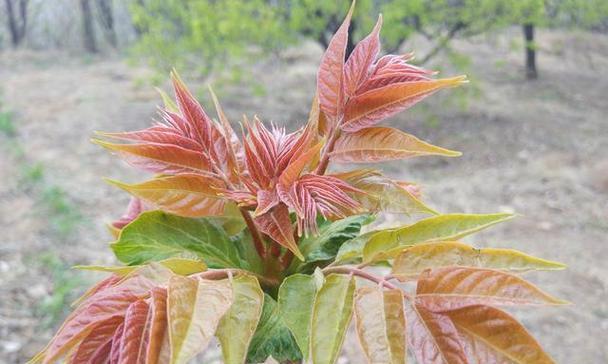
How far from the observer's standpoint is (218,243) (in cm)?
76

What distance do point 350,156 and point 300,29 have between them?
17.1ft

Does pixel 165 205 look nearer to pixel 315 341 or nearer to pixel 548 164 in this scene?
pixel 315 341

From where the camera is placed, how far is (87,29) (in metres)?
9.92

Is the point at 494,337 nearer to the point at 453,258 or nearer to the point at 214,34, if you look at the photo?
the point at 453,258

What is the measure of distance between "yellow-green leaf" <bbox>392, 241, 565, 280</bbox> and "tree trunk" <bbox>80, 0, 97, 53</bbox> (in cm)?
1008

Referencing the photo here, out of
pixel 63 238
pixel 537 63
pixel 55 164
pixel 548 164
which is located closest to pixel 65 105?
pixel 55 164

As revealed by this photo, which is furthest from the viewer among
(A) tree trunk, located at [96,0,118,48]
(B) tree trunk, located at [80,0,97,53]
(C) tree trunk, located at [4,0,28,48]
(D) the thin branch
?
(A) tree trunk, located at [96,0,118,48]

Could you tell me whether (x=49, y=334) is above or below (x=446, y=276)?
below

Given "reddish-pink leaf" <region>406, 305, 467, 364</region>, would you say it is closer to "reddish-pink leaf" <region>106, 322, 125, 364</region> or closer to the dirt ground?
"reddish-pink leaf" <region>106, 322, 125, 364</region>

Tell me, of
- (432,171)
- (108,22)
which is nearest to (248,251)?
(432,171)

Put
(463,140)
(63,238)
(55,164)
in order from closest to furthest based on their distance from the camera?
1. (63,238)
2. (55,164)
3. (463,140)

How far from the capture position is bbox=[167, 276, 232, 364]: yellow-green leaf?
49cm

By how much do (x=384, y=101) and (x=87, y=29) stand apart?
402 inches

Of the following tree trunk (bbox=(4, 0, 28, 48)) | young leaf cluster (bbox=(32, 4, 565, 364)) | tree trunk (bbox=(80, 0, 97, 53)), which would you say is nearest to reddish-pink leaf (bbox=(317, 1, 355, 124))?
young leaf cluster (bbox=(32, 4, 565, 364))
